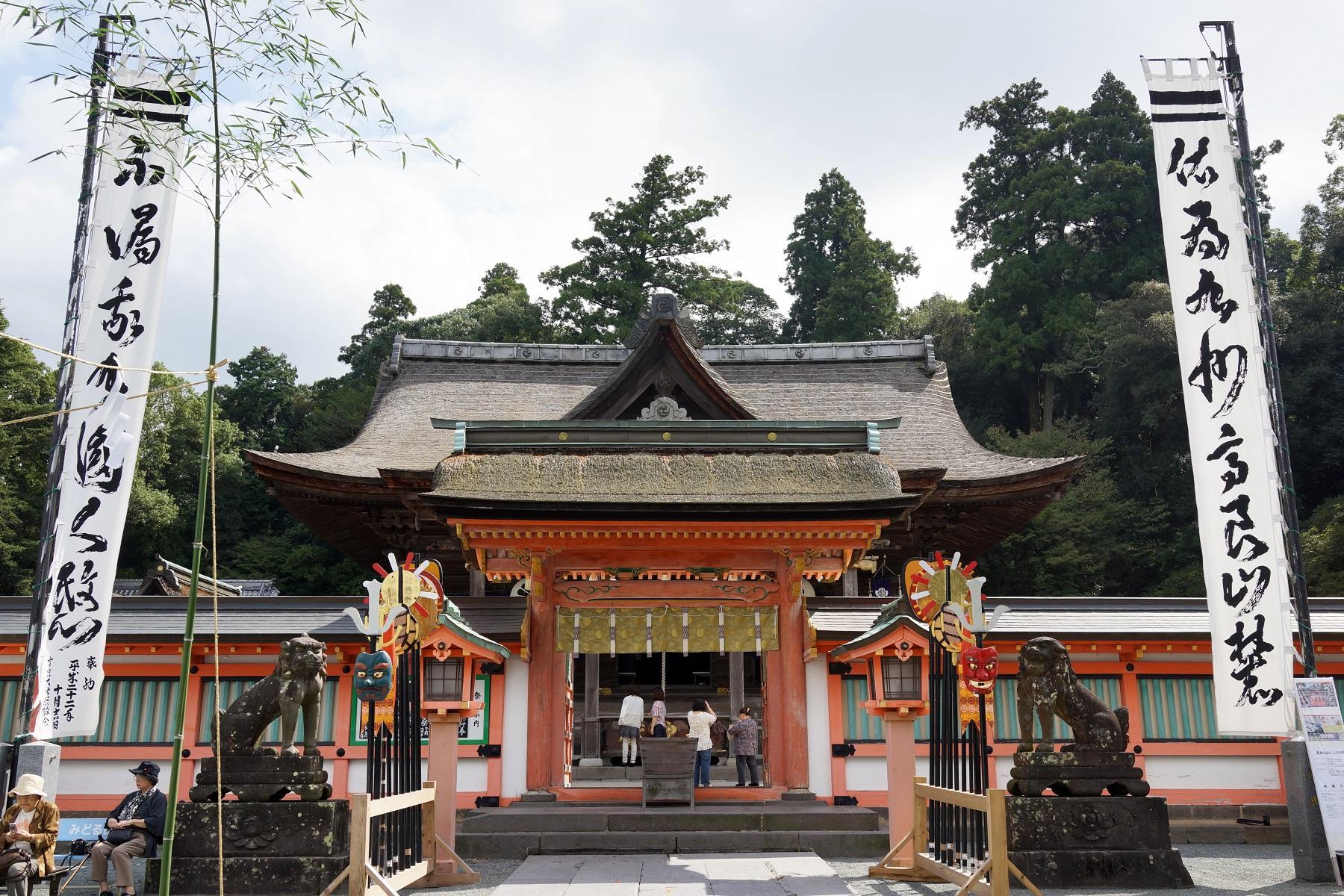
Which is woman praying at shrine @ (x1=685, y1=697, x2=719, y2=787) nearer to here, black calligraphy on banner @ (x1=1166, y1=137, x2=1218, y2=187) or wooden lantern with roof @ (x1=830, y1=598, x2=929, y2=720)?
wooden lantern with roof @ (x1=830, y1=598, x2=929, y2=720)

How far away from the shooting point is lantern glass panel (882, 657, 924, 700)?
1230 centimetres

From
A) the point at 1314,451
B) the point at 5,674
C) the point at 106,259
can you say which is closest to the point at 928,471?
Result: the point at 106,259

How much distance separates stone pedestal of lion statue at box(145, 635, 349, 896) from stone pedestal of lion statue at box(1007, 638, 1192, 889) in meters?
5.13

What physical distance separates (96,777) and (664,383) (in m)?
9.10

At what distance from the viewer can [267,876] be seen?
Result: 7.18 meters

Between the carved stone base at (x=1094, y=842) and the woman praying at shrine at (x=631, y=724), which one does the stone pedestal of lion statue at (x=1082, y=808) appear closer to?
the carved stone base at (x=1094, y=842)

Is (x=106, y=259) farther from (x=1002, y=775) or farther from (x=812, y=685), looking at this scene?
(x=1002, y=775)

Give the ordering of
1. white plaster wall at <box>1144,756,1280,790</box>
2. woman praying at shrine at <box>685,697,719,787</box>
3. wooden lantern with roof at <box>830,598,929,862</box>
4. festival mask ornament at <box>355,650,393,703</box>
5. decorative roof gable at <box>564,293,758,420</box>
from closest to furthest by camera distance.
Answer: festival mask ornament at <box>355,650,393,703</box>, wooden lantern with roof at <box>830,598,929,862</box>, white plaster wall at <box>1144,756,1280,790</box>, woman praying at shrine at <box>685,697,719,787</box>, decorative roof gable at <box>564,293,758,420</box>

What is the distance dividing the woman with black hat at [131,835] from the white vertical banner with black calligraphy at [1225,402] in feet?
30.3

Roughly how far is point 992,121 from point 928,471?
30902 millimetres

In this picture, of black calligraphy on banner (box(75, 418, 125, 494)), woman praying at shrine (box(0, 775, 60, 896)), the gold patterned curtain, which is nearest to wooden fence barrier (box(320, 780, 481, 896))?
woman praying at shrine (box(0, 775, 60, 896))

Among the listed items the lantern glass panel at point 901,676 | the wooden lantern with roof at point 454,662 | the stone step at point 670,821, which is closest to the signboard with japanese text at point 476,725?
the wooden lantern with roof at point 454,662

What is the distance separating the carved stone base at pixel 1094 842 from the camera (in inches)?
296

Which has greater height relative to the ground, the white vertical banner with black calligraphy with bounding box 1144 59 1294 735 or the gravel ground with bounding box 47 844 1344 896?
the white vertical banner with black calligraphy with bounding box 1144 59 1294 735
